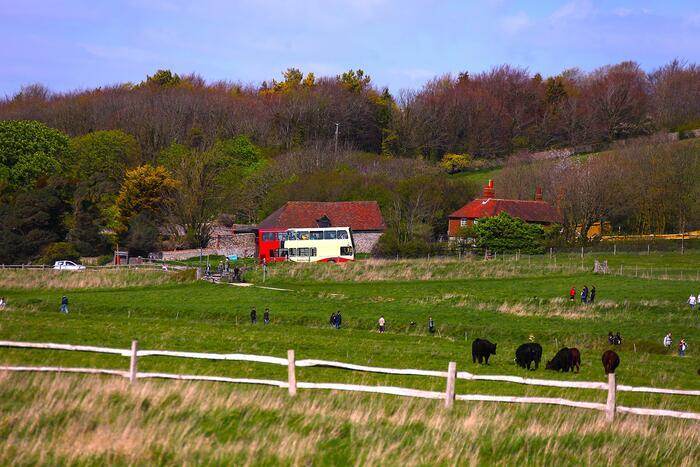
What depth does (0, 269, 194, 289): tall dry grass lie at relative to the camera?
57531 millimetres

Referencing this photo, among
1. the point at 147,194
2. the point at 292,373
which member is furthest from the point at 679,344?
the point at 147,194

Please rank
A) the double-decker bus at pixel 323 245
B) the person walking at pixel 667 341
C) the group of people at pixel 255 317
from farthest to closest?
the double-decker bus at pixel 323 245, the group of people at pixel 255 317, the person walking at pixel 667 341

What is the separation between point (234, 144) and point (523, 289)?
71.7 metres

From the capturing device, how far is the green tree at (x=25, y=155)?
9425 cm

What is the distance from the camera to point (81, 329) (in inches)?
1277

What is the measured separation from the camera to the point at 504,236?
75312 mm

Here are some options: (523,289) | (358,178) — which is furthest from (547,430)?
(358,178)

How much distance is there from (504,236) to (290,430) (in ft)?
202

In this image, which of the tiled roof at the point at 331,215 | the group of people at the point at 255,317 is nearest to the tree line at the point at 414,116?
the tiled roof at the point at 331,215

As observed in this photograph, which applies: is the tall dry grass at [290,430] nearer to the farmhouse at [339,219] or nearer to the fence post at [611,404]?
the fence post at [611,404]

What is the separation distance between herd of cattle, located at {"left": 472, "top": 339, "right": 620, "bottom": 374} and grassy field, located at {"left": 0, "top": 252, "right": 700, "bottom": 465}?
1.76ft

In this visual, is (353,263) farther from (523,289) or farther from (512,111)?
(512,111)

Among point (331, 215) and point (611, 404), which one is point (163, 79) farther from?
point (611, 404)

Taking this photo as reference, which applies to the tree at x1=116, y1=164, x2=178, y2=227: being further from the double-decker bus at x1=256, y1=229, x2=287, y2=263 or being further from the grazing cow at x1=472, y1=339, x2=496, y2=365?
the grazing cow at x1=472, y1=339, x2=496, y2=365
